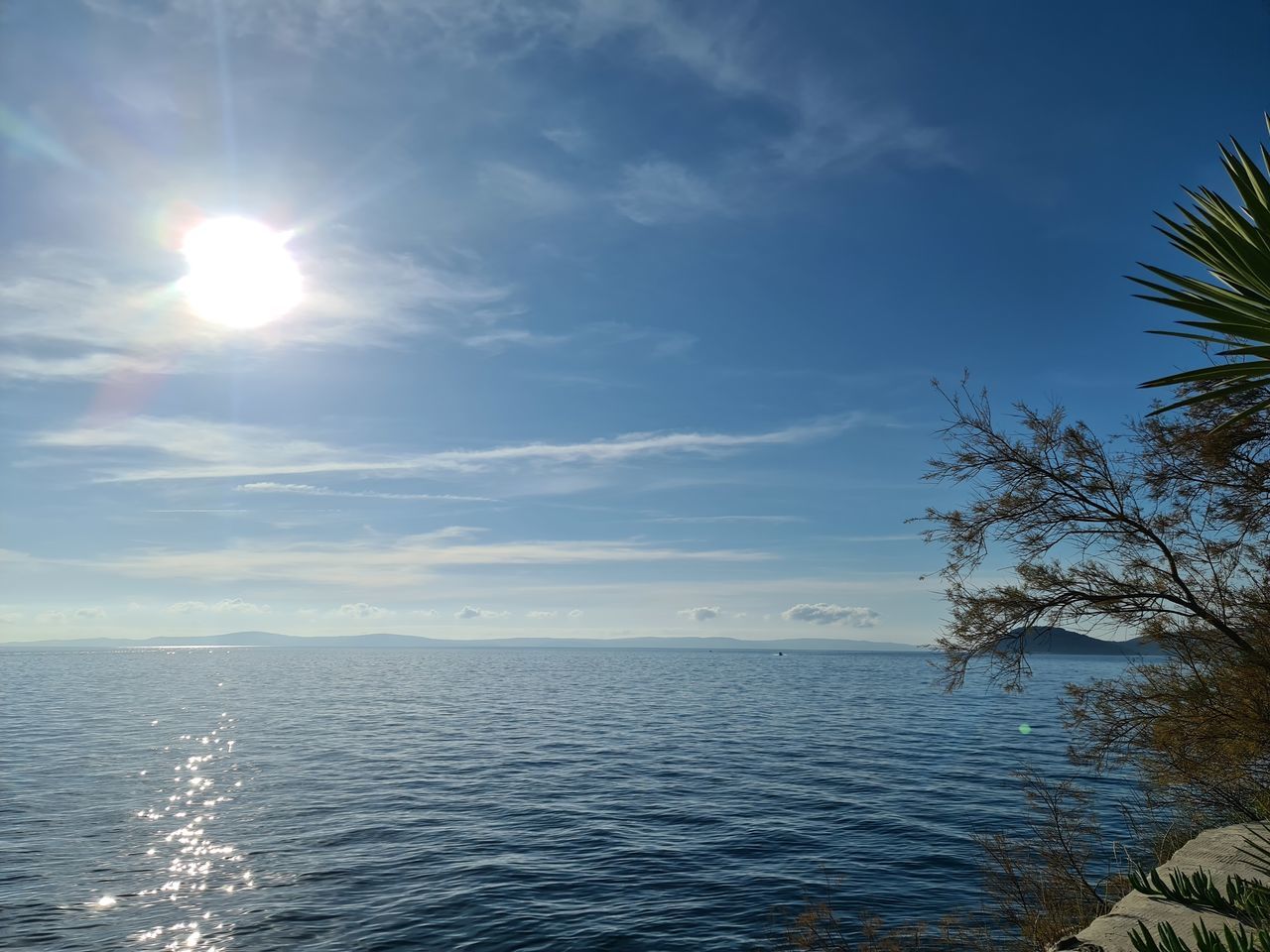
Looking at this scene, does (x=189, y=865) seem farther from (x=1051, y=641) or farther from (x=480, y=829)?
(x=1051, y=641)

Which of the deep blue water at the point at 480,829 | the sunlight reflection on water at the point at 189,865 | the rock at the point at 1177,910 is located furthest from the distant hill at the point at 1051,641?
the sunlight reflection on water at the point at 189,865

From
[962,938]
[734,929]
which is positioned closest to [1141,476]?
[962,938]

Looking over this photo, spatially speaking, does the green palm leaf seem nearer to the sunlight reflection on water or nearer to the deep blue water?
the deep blue water

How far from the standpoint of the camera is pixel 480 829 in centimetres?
2431

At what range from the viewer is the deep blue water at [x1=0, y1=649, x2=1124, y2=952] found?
16.4 meters

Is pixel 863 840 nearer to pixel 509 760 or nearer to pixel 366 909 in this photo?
pixel 366 909

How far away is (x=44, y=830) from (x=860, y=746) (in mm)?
39057

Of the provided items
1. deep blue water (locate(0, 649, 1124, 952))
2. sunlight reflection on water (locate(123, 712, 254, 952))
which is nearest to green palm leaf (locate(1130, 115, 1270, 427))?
deep blue water (locate(0, 649, 1124, 952))

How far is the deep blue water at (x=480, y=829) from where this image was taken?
53.8ft

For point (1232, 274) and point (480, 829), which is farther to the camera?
point (480, 829)

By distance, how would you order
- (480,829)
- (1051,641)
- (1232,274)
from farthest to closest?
(480,829) < (1051,641) < (1232,274)

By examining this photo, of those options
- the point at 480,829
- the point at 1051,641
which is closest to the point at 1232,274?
the point at 1051,641

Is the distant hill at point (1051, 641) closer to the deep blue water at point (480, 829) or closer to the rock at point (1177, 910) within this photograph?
the rock at point (1177, 910)

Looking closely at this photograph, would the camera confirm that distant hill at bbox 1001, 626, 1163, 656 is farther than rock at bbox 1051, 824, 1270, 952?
Yes
